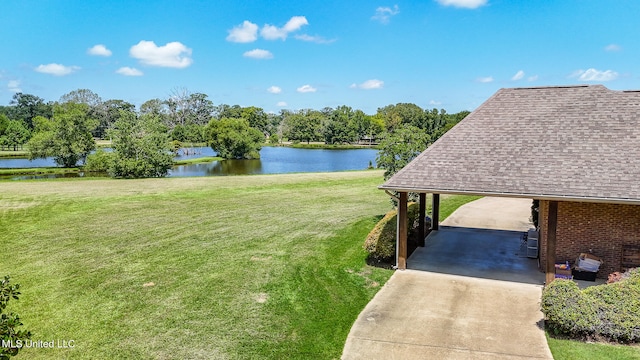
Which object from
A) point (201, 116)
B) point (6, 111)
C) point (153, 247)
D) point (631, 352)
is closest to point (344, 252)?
point (153, 247)

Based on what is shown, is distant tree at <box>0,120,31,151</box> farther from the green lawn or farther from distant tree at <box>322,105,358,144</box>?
the green lawn

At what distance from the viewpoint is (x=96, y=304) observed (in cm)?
1002

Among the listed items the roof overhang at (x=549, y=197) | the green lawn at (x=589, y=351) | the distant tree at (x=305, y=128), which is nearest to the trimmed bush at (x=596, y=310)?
the green lawn at (x=589, y=351)

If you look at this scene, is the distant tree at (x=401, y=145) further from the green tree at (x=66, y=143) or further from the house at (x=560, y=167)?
the green tree at (x=66, y=143)

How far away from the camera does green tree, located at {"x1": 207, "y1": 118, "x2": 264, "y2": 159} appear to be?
A: 68.0 meters

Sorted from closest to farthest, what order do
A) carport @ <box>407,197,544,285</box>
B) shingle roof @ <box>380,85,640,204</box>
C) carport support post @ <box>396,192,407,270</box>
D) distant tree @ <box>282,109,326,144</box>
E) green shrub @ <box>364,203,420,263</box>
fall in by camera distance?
shingle roof @ <box>380,85,640,204</box>, carport support post @ <box>396,192,407,270</box>, carport @ <box>407,197,544,285</box>, green shrub @ <box>364,203,420,263</box>, distant tree @ <box>282,109,326,144</box>

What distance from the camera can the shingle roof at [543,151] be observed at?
10.2 m

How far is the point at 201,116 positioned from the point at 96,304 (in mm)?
125385

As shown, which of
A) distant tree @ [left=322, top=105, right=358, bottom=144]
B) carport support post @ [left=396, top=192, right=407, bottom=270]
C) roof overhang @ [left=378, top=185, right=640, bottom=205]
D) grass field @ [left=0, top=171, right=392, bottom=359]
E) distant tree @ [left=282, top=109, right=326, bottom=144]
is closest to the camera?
grass field @ [left=0, top=171, right=392, bottom=359]

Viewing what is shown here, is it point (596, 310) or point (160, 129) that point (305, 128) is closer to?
point (160, 129)

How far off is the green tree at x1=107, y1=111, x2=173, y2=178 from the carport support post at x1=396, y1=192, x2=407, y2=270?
32.4 m

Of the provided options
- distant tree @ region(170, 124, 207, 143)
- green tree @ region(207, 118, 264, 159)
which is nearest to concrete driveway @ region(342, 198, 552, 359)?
green tree @ region(207, 118, 264, 159)

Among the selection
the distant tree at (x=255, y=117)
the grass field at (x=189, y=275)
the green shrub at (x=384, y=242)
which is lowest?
the grass field at (x=189, y=275)

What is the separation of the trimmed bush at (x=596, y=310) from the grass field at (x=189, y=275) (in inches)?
154
